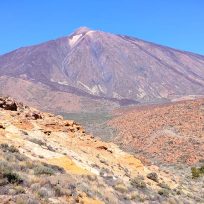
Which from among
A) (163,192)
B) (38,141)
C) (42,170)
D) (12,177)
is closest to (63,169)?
(42,170)

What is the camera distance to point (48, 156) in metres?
17.2

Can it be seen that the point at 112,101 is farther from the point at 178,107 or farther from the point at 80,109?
the point at 178,107

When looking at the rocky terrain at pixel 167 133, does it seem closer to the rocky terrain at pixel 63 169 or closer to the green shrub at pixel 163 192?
the rocky terrain at pixel 63 169

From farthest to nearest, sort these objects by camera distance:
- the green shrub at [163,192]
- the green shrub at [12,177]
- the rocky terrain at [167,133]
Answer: the rocky terrain at [167,133] → the green shrub at [163,192] → the green shrub at [12,177]

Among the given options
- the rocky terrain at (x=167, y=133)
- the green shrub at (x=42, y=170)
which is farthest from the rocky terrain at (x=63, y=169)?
the rocky terrain at (x=167, y=133)

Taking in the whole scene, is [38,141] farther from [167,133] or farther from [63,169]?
[167,133]

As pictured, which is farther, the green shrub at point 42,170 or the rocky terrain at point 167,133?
the rocky terrain at point 167,133

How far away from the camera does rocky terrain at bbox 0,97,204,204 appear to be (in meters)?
12.1

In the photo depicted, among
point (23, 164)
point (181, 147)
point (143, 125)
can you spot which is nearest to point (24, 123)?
point (23, 164)

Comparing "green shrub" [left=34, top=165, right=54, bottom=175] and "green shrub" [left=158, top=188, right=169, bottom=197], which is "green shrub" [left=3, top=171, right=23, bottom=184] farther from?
"green shrub" [left=158, top=188, right=169, bottom=197]

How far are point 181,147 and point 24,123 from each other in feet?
102

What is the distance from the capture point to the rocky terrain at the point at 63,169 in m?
12.1

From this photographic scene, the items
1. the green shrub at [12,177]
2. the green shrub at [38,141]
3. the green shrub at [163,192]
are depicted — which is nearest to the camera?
the green shrub at [12,177]

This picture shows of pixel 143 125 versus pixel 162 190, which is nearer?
pixel 162 190
